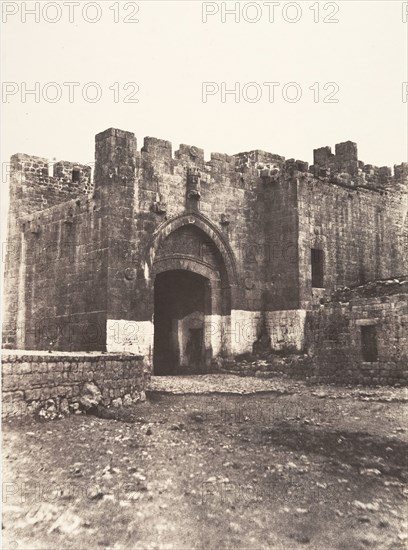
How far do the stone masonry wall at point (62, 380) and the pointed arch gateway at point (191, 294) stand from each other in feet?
16.5

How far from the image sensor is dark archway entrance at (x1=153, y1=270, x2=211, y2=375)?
52.5 ft

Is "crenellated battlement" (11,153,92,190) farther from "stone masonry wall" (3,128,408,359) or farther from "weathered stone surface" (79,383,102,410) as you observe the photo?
"weathered stone surface" (79,383,102,410)

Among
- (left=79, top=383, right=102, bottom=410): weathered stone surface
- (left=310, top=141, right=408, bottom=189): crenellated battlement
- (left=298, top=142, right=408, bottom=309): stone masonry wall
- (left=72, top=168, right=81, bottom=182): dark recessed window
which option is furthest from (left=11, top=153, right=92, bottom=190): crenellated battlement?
(left=79, top=383, right=102, bottom=410): weathered stone surface

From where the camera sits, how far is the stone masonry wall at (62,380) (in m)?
7.75

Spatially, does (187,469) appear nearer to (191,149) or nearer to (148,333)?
(148,333)

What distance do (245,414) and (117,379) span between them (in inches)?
82.8

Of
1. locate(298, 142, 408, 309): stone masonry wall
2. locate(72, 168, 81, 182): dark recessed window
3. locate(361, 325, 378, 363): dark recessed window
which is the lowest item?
locate(361, 325, 378, 363): dark recessed window

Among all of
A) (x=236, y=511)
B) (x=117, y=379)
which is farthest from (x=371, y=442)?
(x=117, y=379)

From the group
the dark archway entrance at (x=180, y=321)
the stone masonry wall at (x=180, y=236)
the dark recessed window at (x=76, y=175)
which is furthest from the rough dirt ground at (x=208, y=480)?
the dark recessed window at (x=76, y=175)

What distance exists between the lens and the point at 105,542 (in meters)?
4.71

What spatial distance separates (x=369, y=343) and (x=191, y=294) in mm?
5483

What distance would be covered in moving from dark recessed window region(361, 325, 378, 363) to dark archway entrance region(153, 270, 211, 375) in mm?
4474

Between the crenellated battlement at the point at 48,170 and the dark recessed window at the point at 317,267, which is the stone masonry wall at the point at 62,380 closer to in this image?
the dark recessed window at the point at 317,267

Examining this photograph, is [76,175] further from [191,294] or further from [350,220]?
[350,220]
